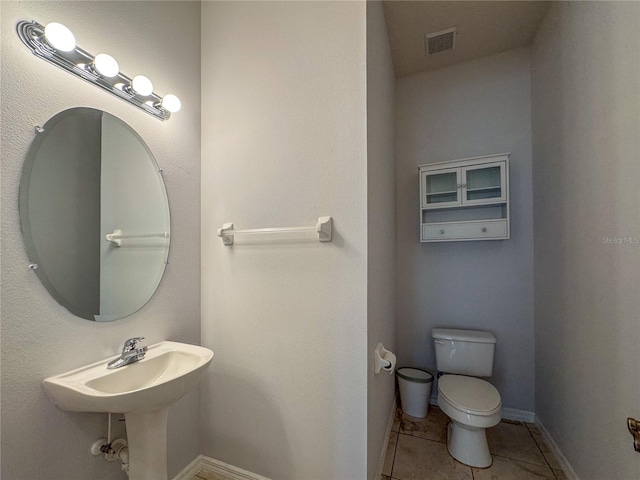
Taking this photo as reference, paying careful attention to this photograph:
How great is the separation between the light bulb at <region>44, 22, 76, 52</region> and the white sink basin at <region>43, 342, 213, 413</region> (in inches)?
45.1

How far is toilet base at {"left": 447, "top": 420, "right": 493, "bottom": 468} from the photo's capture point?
1465 millimetres

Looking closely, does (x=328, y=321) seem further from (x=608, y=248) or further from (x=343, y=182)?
(x=608, y=248)

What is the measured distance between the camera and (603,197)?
1.14 m

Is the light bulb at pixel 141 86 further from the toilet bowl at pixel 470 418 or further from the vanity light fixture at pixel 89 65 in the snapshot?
the toilet bowl at pixel 470 418

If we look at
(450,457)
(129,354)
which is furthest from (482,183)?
(129,354)

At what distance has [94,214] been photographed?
1060 mm

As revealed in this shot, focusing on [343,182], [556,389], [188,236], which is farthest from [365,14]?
[556,389]

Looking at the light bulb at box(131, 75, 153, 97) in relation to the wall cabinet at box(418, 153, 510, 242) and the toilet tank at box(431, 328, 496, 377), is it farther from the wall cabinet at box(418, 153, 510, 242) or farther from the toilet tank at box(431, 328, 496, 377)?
Answer: the toilet tank at box(431, 328, 496, 377)

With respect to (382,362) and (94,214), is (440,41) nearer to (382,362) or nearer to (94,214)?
(382,362)

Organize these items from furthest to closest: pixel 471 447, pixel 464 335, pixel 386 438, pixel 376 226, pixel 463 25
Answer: pixel 464 335 → pixel 463 25 → pixel 386 438 → pixel 471 447 → pixel 376 226

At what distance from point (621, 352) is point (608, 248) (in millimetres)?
428

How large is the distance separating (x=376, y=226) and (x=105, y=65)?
1.33 m

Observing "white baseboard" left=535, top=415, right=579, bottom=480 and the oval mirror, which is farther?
"white baseboard" left=535, top=415, right=579, bottom=480

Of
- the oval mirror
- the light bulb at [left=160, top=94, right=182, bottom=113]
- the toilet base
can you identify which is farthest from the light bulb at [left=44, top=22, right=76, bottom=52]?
the toilet base
